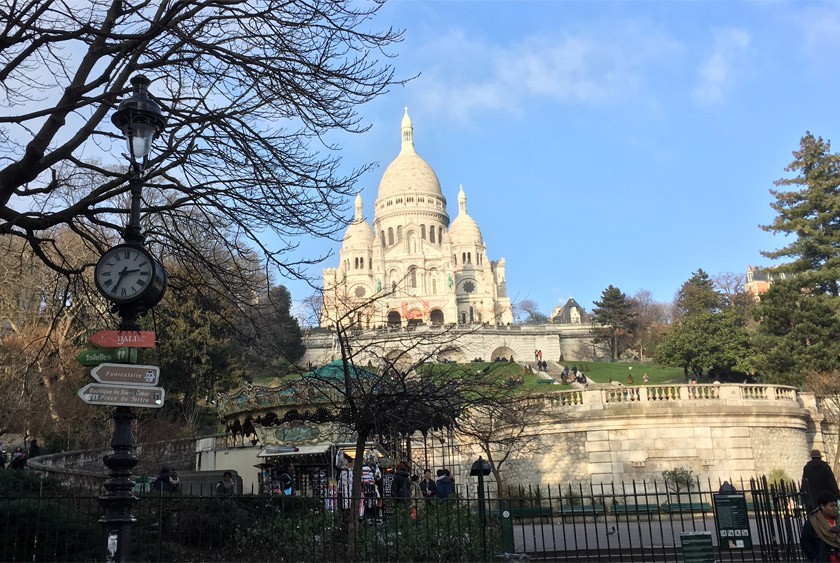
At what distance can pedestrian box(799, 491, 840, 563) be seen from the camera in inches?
318

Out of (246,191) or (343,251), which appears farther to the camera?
(343,251)

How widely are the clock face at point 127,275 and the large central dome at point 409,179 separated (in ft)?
357

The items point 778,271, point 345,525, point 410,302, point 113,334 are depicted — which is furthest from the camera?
point 410,302

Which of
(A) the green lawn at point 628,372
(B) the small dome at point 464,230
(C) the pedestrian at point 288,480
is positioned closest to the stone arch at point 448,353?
(C) the pedestrian at point 288,480

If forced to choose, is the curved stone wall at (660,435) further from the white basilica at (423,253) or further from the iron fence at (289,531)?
the white basilica at (423,253)

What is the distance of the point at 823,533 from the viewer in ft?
26.7

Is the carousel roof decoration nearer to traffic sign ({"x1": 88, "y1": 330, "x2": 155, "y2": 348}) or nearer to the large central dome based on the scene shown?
traffic sign ({"x1": 88, "y1": 330, "x2": 155, "y2": 348})

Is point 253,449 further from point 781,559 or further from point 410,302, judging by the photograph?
point 410,302

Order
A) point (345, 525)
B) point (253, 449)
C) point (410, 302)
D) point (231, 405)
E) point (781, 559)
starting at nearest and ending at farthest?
point (345, 525)
point (781, 559)
point (231, 405)
point (253, 449)
point (410, 302)

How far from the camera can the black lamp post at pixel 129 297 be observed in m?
5.80

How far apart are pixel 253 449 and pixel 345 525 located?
31.4 ft

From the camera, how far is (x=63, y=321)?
27.5 meters

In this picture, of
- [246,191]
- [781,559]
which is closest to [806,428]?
[781,559]

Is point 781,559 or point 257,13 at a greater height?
point 257,13
